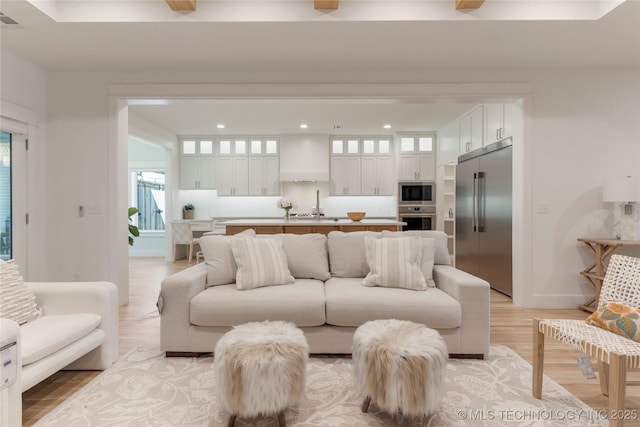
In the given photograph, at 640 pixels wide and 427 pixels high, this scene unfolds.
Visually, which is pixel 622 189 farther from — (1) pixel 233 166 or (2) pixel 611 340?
(1) pixel 233 166

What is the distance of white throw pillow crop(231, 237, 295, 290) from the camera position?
283 centimetres

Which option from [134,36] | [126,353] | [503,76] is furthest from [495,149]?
[126,353]

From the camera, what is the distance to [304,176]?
790cm

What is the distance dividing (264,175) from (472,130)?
4.20 metres

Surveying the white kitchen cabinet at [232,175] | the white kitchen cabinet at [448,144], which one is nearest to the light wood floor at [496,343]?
the white kitchen cabinet at [448,144]

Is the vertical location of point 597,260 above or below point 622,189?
below

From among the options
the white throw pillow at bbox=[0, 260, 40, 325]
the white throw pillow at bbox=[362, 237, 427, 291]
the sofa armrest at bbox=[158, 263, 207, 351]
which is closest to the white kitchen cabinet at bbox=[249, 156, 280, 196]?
the white throw pillow at bbox=[362, 237, 427, 291]

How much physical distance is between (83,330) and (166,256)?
578 cm

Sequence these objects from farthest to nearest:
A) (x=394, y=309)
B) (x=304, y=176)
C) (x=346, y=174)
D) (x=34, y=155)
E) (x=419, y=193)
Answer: (x=346, y=174)
(x=304, y=176)
(x=419, y=193)
(x=34, y=155)
(x=394, y=309)

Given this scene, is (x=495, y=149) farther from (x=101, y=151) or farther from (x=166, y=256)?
(x=166, y=256)

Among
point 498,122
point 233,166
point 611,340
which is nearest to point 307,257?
point 611,340

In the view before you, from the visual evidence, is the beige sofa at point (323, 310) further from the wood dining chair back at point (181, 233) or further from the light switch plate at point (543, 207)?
the wood dining chair back at point (181, 233)

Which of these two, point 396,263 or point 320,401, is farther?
point 396,263

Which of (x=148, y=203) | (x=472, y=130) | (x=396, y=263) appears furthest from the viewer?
(x=148, y=203)
